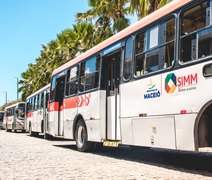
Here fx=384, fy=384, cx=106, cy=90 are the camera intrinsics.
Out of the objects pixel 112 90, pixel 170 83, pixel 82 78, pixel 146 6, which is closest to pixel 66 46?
pixel 146 6

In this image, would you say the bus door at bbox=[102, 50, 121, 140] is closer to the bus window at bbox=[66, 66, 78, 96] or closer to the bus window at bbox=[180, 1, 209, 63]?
the bus window at bbox=[66, 66, 78, 96]

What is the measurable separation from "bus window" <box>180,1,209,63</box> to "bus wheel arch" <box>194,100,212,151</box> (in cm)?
106

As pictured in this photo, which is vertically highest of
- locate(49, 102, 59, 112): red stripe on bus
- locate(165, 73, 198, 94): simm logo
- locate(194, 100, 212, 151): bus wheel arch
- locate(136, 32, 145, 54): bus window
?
locate(136, 32, 145, 54): bus window

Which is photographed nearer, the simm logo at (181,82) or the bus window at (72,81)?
the simm logo at (181,82)

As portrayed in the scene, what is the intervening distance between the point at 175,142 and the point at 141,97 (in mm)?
1721

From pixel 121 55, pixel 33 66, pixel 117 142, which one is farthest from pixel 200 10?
pixel 33 66

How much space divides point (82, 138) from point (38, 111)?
12043 mm

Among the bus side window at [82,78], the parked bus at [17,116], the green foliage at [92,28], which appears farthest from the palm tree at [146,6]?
the parked bus at [17,116]

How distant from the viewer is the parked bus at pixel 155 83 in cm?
711

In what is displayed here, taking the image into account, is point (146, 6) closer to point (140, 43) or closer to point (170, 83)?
point (140, 43)

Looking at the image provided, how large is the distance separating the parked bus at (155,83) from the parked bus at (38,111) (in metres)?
9.69

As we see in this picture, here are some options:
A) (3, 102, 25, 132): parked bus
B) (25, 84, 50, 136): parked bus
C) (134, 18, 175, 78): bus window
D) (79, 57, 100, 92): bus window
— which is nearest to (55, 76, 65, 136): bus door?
(79, 57, 100, 92): bus window

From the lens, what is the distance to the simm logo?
7172 mm

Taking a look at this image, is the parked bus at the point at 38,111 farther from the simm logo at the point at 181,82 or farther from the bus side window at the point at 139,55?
the simm logo at the point at 181,82
